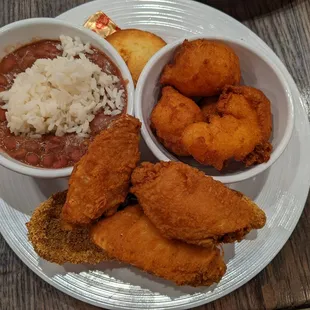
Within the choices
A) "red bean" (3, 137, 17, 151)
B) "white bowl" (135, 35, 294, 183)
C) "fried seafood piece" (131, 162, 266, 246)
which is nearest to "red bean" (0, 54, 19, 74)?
"red bean" (3, 137, 17, 151)

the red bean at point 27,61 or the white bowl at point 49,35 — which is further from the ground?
the white bowl at point 49,35

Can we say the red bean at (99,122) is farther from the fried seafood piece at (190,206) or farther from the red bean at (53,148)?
the fried seafood piece at (190,206)

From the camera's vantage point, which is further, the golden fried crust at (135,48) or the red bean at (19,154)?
the golden fried crust at (135,48)

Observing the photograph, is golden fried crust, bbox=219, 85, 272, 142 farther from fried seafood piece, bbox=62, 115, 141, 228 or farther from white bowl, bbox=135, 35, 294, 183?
fried seafood piece, bbox=62, 115, 141, 228

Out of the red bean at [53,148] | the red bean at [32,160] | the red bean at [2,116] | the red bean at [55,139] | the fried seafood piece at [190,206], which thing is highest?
the red bean at [2,116]

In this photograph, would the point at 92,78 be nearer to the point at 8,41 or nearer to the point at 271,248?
the point at 8,41

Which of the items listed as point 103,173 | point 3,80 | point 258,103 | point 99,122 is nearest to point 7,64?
point 3,80

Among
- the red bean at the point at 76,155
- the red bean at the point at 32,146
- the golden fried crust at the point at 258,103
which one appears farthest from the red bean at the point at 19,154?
the golden fried crust at the point at 258,103

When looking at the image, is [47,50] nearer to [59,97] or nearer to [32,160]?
[59,97]
